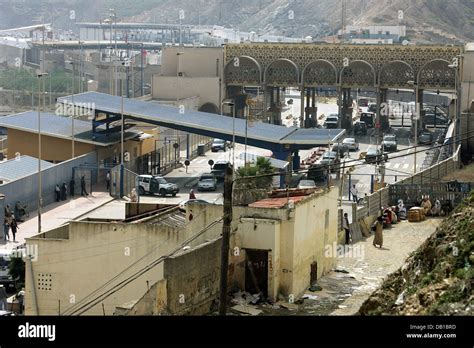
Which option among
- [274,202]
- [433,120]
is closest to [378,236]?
[274,202]

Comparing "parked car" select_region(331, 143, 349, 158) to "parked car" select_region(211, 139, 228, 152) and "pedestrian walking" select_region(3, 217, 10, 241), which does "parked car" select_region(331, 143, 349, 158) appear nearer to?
"parked car" select_region(211, 139, 228, 152)

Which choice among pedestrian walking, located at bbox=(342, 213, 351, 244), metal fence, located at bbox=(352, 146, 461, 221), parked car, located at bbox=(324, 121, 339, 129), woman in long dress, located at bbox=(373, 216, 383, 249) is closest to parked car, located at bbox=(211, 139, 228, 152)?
parked car, located at bbox=(324, 121, 339, 129)

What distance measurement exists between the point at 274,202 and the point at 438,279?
741 cm

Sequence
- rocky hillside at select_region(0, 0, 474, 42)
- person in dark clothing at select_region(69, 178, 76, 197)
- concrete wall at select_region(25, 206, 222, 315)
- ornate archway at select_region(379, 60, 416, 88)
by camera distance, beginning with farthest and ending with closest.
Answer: rocky hillside at select_region(0, 0, 474, 42), ornate archway at select_region(379, 60, 416, 88), person in dark clothing at select_region(69, 178, 76, 197), concrete wall at select_region(25, 206, 222, 315)

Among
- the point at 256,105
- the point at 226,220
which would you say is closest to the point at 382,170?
the point at 226,220

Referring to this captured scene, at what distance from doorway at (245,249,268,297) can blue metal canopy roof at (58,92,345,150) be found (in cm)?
1685

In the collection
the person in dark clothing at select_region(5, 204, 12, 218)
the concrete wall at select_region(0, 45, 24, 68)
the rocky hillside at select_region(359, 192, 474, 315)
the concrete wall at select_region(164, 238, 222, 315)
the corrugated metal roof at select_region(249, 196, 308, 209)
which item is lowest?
the concrete wall at select_region(0, 45, 24, 68)

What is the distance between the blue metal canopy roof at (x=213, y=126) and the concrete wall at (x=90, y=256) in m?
17.4

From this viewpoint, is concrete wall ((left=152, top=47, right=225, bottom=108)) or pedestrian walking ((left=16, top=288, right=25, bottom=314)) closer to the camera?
pedestrian walking ((left=16, top=288, right=25, bottom=314))

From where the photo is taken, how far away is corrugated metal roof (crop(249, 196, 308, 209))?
16.9 metres

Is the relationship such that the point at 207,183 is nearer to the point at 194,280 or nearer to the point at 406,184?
the point at 406,184

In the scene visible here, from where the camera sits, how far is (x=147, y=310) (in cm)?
1359
